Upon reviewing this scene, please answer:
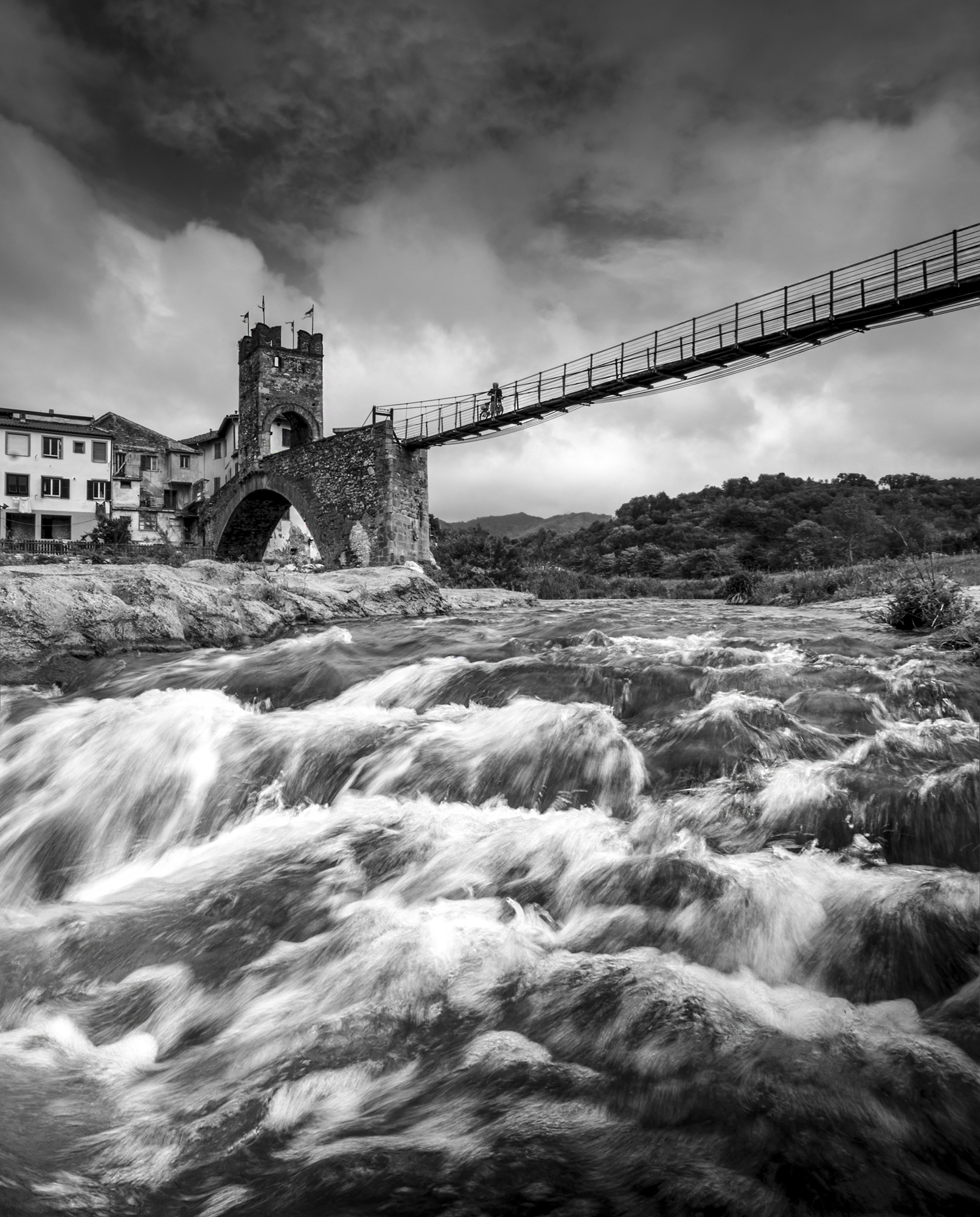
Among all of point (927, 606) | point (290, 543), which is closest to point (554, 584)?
point (927, 606)

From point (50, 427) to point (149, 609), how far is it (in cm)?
4536

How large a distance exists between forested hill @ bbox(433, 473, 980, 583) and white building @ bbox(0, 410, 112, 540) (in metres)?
22.0

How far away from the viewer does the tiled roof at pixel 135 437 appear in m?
57.3

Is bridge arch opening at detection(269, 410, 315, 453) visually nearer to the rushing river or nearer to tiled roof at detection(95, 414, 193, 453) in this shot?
tiled roof at detection(95, 414, 193, 453)

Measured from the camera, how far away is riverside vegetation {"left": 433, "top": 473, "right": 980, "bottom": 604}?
2405 centimetres

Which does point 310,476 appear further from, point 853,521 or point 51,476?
point 853,521

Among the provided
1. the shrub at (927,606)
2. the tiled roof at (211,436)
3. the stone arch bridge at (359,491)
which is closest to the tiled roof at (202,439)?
the tiled roof at (211,436)

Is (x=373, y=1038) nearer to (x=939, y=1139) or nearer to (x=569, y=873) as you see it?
(x=569, y=873)

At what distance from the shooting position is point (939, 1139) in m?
2.09

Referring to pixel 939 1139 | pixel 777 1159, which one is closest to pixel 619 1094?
pixel 777 1159

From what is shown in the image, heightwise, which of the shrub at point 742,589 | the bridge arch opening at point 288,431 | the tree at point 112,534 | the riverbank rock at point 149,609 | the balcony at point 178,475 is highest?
the balcony at point 178,475

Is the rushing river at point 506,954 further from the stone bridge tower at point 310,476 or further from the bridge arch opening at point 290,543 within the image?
the bridge arch opening at point 290,543

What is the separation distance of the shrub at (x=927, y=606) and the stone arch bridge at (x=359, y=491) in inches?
805

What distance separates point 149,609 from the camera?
9.57m
